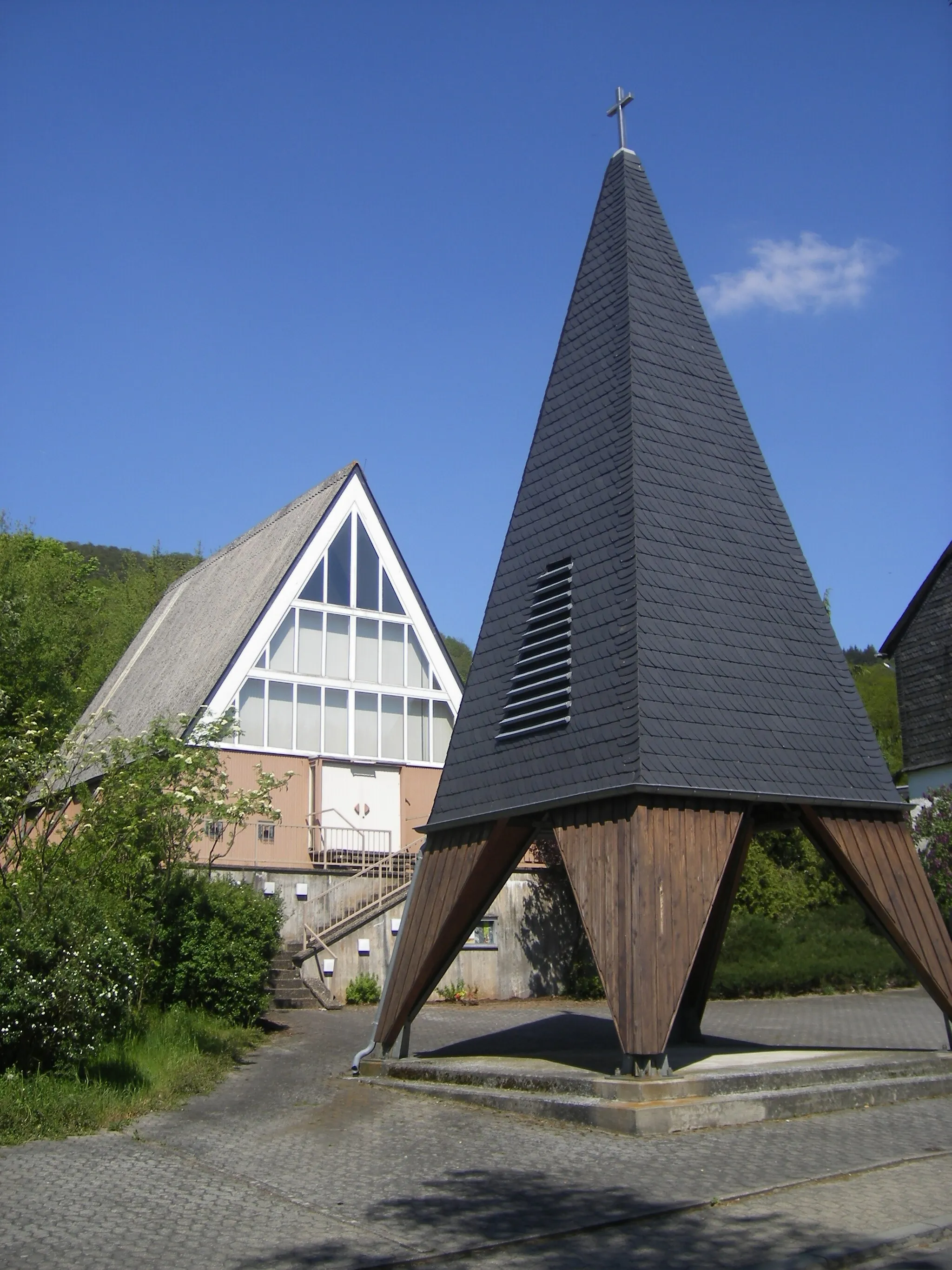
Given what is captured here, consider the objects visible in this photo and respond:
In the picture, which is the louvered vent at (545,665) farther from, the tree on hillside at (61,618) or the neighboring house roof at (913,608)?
the neighboring house roof at (913,608)

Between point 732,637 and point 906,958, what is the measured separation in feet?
11.3

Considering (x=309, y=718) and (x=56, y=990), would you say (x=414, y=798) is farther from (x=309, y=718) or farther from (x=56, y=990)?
(x=56, y=990)

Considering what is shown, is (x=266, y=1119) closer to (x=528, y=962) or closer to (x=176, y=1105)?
(x=176, y=1105)

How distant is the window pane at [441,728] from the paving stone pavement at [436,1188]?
14978 millimetres

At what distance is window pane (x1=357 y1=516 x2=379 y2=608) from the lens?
25906 mm

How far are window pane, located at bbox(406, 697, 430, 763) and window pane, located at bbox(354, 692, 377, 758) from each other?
809 millimetres

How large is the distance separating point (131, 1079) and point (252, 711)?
12920mm

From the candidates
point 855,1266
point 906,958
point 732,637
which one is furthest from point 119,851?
point 855,1266

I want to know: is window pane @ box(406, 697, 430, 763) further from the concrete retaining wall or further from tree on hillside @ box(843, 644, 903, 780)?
tree on hillside @ box(843, 644, 903, 780)

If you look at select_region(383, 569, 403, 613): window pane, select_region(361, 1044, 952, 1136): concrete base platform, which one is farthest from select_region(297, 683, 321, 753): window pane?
select_region(361, 1044, 952, 1136): concrete base platform

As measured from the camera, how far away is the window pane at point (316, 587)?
81.9 feet

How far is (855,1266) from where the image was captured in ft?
19.3

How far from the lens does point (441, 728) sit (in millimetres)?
26531

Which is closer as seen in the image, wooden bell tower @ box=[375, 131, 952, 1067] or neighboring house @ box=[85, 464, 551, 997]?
wooden bell tower @ box=[375, 131, 952, 1067]
